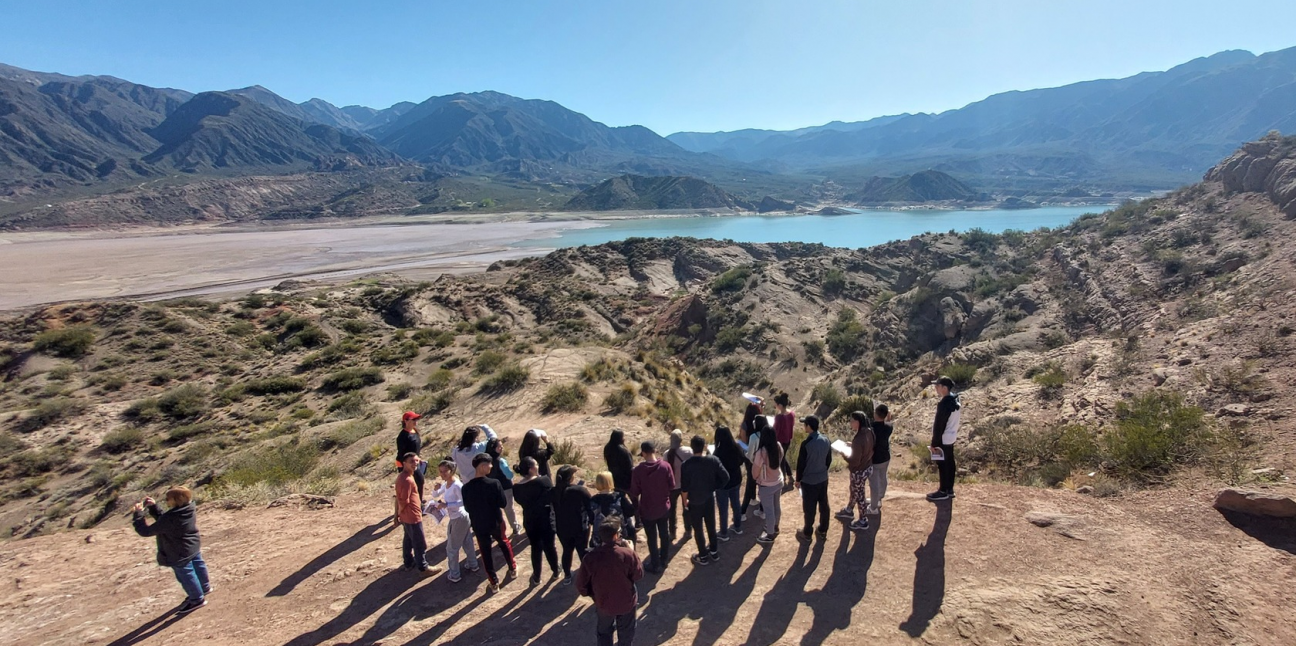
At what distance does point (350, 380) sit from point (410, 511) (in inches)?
604

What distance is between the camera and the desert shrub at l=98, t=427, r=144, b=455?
16.2 meters

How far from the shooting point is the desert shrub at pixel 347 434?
13.6m

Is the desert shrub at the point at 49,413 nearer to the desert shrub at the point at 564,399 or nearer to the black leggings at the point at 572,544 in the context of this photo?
the desert shrub at the point at 564,399

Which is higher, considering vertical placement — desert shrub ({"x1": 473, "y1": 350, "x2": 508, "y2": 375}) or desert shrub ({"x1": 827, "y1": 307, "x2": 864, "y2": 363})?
desert shrub ({"x1": 473, "y1": 350, "x2": 508, "y2": 375})

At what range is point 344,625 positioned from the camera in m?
5.82

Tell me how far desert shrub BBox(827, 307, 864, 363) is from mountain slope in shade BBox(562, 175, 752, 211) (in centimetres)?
14743

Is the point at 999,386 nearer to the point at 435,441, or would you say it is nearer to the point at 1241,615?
the point at 1241,615

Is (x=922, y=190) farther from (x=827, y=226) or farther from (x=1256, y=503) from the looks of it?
(x=1256, y=503)

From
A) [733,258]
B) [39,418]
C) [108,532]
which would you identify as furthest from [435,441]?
[733,258]

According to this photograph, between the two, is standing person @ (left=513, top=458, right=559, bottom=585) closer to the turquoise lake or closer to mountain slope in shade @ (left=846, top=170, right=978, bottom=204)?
the turquoise lake

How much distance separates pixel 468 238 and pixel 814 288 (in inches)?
3372

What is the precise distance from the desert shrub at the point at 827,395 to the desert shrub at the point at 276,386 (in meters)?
19.5

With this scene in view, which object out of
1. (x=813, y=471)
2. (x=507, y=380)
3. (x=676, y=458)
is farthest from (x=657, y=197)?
(x=813, y=471)

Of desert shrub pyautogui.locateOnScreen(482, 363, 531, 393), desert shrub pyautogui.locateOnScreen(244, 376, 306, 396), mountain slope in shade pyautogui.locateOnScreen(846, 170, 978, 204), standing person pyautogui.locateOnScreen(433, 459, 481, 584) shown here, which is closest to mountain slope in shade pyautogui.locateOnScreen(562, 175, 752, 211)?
mountain slope in shade pyautogui.locateOnScreen(846, 170, 978, 204)
